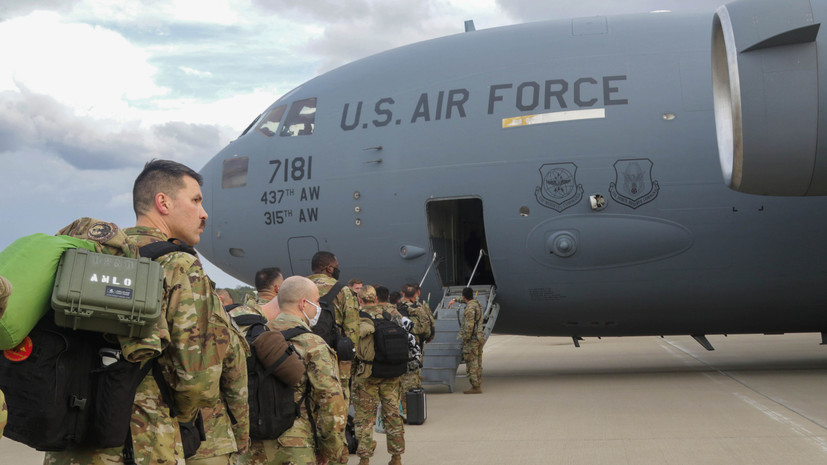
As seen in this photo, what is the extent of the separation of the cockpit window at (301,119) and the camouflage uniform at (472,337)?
4006 millimetres

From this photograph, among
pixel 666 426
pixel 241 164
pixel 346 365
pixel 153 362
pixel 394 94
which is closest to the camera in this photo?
pixel 153 362

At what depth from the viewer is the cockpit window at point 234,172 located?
573 inches

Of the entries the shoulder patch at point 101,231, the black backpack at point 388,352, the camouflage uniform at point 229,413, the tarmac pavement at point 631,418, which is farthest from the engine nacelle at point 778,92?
the shoulder patch at point 101,231

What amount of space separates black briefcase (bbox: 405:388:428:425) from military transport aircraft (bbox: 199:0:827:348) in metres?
3.76

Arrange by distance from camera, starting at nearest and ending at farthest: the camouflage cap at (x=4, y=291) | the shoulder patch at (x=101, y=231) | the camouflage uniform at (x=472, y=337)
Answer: the camouflage cap at (x=4, y=291) → the shoulder patch at (x=101, y=231) → the camouflage uniform at (x=472, y=337)

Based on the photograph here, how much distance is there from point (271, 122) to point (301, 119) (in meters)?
0.73

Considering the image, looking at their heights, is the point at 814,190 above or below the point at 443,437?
above

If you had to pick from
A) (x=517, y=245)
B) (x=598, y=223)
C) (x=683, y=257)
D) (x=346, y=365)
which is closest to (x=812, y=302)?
(x=683, y=257)

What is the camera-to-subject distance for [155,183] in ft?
11.5

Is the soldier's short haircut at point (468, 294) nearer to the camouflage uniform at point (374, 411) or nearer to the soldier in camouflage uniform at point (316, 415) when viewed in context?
the camouflage uniform at point (374, 411)

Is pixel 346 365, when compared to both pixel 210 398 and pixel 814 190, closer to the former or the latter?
pixel 210 398

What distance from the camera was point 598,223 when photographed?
12.6 meters

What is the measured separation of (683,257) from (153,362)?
1056 cm

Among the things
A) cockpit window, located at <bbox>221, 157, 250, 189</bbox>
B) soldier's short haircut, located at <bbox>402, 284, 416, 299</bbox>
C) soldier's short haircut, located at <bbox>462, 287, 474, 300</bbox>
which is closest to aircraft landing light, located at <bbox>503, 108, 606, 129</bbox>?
soldier's short haircut, located at <bbox>462, 287, 474, 300</bbox>
